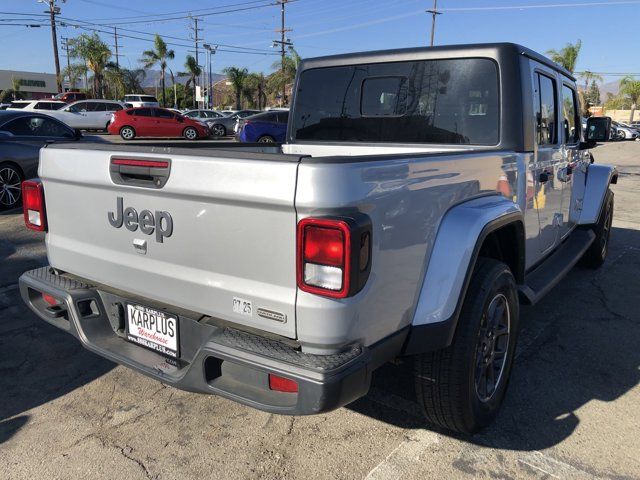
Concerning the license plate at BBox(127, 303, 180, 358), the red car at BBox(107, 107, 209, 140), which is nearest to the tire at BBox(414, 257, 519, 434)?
the license plate at BBox(127, 303, 180, 358)

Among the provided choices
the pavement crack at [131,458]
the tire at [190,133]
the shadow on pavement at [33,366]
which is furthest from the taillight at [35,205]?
the tire at [190,133]

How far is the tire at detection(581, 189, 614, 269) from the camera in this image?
5.69 m

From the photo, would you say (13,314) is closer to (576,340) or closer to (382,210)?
(382,210)

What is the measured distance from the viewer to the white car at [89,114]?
81.9 feet

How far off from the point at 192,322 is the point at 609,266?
555cm

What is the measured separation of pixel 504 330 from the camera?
299 cm

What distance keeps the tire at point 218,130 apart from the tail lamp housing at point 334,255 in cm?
2638

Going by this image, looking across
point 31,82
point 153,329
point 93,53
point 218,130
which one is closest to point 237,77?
point 93,53

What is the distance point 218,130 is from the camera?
2786 centimetres

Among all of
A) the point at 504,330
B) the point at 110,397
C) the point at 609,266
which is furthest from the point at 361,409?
the point at 609,266

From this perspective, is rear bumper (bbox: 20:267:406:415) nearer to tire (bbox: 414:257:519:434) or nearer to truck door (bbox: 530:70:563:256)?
tire (bbox: 414:257:519:434)

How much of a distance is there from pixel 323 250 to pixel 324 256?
A: 2 centimetres

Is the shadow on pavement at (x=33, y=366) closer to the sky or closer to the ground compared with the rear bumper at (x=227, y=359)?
closer to the ground

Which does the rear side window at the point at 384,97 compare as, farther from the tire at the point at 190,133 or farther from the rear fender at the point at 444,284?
the tire at the point at 190,133
